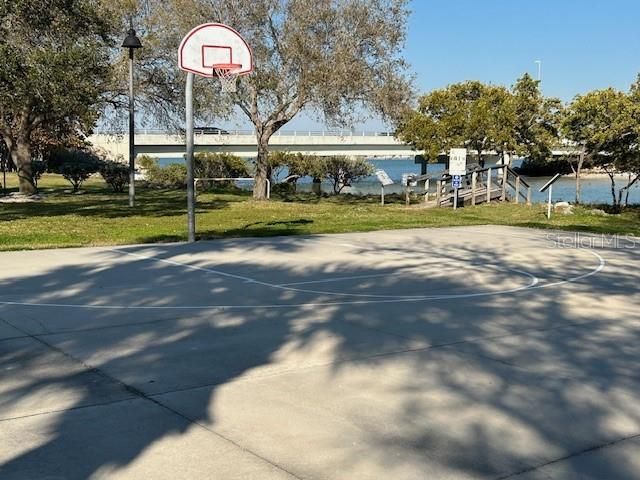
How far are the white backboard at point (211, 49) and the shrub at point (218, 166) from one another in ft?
87.6

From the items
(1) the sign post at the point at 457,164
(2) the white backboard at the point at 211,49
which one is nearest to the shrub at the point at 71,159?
(1) the sign post at the point at 457,164

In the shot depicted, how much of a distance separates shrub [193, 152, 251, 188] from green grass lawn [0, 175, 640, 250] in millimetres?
14148

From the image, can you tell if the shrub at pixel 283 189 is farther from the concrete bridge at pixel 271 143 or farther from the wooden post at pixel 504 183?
the wooden post at pixel 504 183

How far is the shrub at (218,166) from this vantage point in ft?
144

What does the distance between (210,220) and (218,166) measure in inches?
989

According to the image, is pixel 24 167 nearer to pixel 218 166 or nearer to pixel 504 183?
pixel 218 166

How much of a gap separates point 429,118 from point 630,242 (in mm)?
21532

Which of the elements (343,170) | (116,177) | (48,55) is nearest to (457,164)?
(48,55)

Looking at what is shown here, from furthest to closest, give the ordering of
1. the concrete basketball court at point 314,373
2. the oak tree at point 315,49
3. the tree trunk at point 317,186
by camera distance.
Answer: the tree trunk at point 317,186 → the oak tree at point 315,49 → the concrete basketball court at point 314,373

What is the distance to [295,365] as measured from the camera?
20.6ft

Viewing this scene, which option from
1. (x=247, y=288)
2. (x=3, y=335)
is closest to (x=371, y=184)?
(x=247, y=288)

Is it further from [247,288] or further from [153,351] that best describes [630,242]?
[153,351]

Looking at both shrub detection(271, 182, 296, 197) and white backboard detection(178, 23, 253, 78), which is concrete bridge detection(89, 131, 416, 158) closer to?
shrub detection(271, 182, 296, 197)

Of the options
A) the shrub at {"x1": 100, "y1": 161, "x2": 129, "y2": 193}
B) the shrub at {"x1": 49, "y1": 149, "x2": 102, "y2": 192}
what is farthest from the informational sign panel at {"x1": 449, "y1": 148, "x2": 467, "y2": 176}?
the shrub at {"x1": 49, "y1": 149, "x2": 102, "y2": 192}
